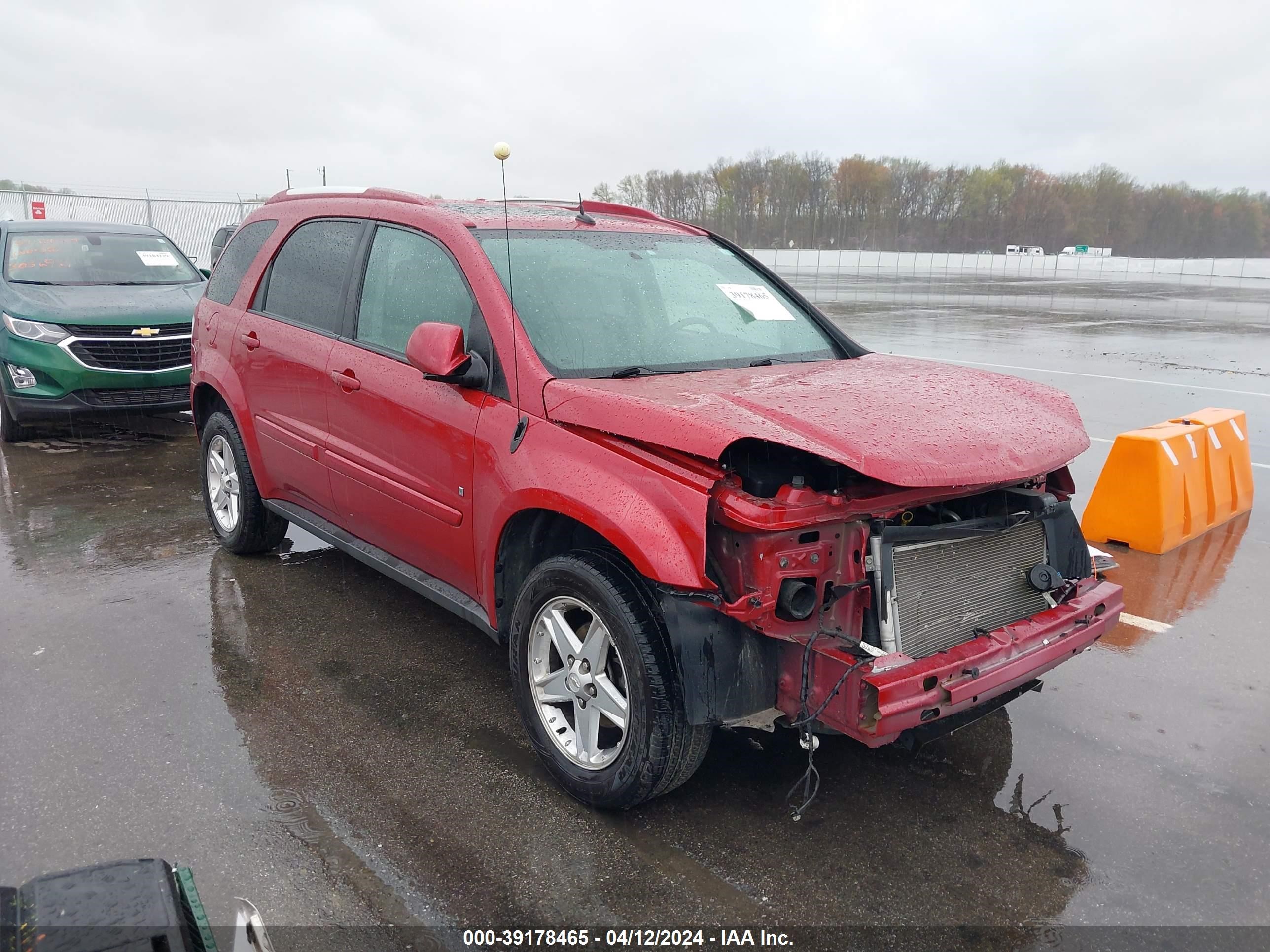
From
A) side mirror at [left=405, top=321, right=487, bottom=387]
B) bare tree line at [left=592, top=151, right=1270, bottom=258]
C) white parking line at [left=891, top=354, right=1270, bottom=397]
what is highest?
bare tree line at [left=592, top=151, right=1270, bottom=258]

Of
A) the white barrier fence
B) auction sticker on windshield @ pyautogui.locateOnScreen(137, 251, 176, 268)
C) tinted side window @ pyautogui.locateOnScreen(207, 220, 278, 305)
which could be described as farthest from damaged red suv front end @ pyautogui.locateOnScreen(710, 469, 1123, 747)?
the white barrier fence

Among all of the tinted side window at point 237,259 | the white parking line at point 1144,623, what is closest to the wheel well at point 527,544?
the tinted side window at point 237,259

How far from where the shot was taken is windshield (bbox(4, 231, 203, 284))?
8.55 m

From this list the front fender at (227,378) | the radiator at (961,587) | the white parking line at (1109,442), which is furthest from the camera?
the white parking line at (1109,442)

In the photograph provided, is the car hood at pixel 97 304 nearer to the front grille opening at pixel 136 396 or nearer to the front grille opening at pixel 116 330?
the front grille opening at pixel 116 330

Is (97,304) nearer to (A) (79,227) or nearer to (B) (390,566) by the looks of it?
(A) (79,227)

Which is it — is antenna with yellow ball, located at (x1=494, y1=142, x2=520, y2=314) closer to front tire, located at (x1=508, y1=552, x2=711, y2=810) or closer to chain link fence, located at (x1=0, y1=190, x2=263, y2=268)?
front tire, located at (x1=508, y1=552, x2=711, y2=810)

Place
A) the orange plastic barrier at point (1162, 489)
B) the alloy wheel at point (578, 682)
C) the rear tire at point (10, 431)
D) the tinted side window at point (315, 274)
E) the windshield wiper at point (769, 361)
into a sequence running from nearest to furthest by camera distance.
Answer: the alloy wheel at point (578, 682) < the windshield wiper at point (769, 361) < the tinted side window at point (315, 274) < the orange plastic barrier at point (1162, 489) < the rear tire at point (10, 431)

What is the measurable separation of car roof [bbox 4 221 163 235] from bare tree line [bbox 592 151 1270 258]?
67.2 meters

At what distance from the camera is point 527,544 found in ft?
10.7

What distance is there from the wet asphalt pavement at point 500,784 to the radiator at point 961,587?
65 cm

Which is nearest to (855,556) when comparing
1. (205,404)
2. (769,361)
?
(769,361)

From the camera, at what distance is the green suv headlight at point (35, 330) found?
7629 millimetres

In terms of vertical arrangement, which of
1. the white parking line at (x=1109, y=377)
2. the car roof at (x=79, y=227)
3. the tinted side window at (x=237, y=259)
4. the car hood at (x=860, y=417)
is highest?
the car roof at (x=79, y=227)
